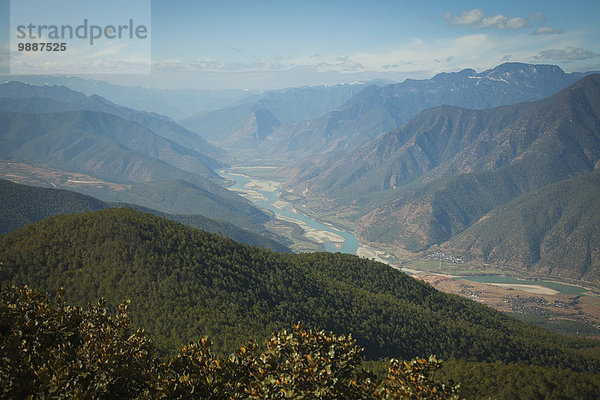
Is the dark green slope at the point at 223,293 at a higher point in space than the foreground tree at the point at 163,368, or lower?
lower

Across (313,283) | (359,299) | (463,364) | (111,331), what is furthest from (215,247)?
(111,331)

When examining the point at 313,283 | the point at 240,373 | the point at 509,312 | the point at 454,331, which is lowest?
the point at 509,312

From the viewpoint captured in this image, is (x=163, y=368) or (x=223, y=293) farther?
(x=223, y=293)

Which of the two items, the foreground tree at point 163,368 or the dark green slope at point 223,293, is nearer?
the foreground tree at point 163,368

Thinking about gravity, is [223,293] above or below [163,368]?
below

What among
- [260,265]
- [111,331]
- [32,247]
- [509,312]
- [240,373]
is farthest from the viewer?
[509,312]

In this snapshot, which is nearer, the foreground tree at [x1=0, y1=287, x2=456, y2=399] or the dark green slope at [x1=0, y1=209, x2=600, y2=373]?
the foreground tree at [x1=0, y1=287, x2=456, y2=399]

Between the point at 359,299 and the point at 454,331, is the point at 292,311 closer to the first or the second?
the point at 359,299

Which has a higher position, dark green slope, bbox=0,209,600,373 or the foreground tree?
the foreground tree
